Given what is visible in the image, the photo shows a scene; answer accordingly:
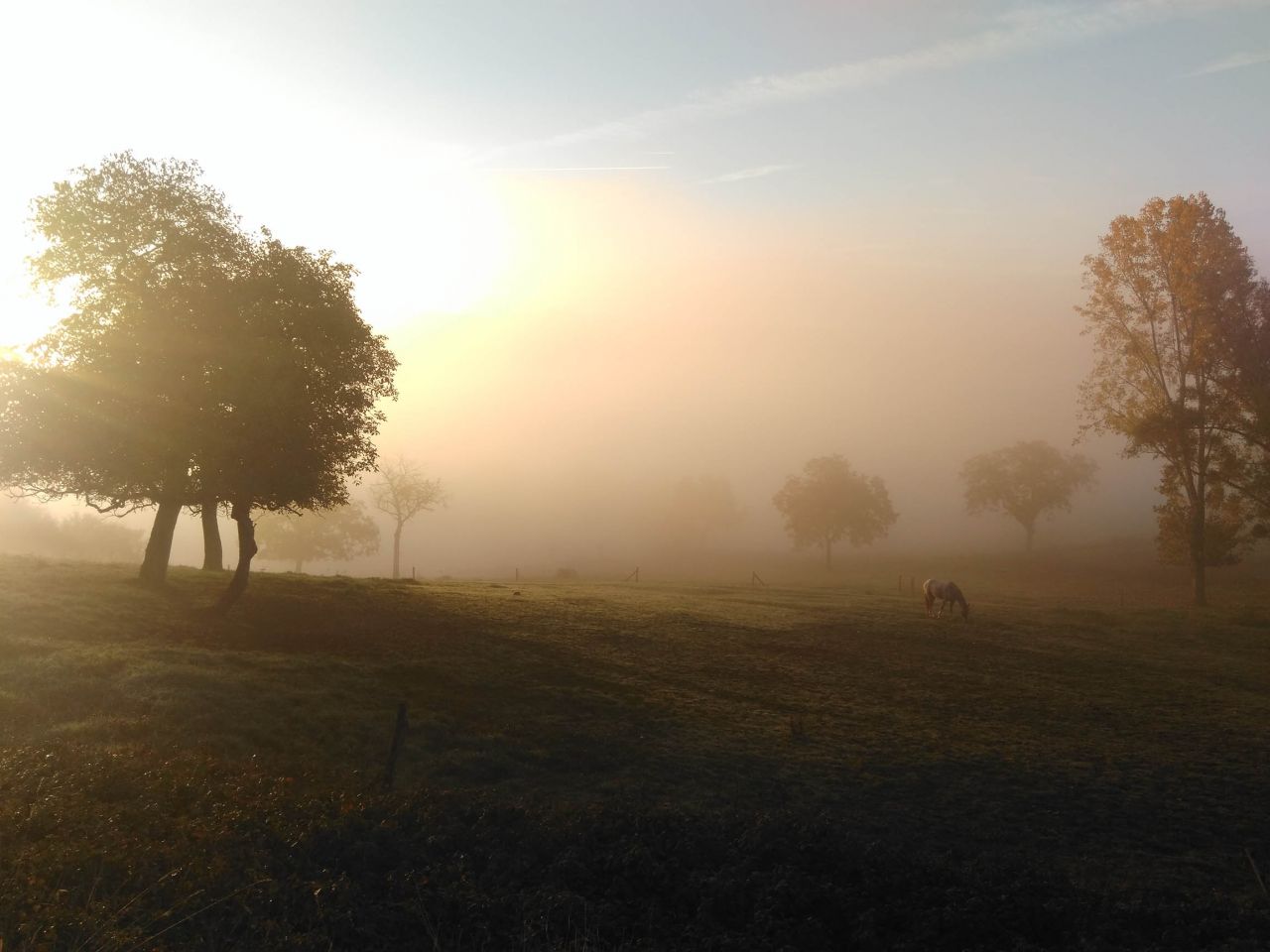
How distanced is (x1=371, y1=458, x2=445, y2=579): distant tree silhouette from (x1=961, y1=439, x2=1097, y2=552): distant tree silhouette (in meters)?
71.0

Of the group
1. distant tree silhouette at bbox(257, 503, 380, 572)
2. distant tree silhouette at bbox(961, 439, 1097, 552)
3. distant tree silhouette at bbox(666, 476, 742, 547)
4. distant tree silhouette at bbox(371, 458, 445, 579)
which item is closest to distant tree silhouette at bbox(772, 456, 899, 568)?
distant tree silhouette at bbox(961, 439, 1097, 552)

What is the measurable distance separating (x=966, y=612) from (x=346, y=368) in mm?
32219

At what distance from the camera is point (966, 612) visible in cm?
4122

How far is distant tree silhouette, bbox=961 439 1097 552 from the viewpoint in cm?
10500

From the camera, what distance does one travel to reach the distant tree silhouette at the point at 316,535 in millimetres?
93188

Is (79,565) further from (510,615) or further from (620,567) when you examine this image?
(620,567)

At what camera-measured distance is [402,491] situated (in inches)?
3238

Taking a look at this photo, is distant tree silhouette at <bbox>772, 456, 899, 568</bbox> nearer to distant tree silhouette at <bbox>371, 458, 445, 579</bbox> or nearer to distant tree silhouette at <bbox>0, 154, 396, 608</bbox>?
distant tree silhouette at <bbox>371, 458, 445, 579</bbox>

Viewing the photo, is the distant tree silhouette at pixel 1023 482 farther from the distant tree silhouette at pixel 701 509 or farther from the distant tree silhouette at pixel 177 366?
the distant tree silhouette at pixel 177 366

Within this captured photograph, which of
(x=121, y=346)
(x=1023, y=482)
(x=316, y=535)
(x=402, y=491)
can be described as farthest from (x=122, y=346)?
(x=1023, y=482)

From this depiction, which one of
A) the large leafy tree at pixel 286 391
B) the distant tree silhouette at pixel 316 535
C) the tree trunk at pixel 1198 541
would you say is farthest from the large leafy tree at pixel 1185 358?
the distant tree silhouette at pixel 316 535

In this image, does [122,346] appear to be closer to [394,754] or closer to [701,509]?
[394,754]

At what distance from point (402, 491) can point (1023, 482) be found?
7857 cm

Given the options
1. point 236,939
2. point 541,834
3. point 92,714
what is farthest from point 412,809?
point 92,714
